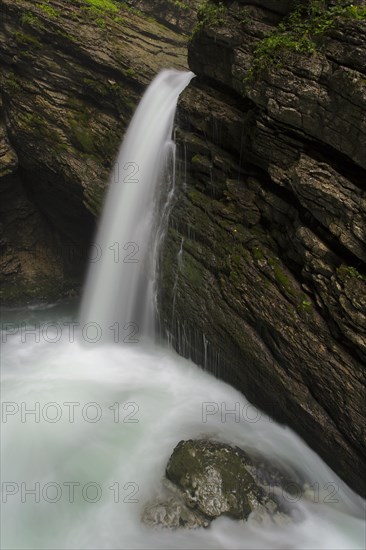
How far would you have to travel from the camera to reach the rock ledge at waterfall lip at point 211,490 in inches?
257

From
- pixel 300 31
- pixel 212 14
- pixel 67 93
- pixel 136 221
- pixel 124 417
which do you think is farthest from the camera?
pixel 67 93

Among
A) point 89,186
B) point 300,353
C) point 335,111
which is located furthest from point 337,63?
point 89,186

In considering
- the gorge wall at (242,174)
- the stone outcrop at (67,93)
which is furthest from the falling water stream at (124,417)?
the stone outcrop at (67,93)

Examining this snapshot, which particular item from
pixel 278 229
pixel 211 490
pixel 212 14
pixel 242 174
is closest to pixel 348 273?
pixel 278 229

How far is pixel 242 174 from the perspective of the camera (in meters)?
8.81

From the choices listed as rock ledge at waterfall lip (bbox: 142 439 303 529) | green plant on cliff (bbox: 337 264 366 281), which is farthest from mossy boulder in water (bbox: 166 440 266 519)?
green plant on cliff (bbox: 337 264 366 281)

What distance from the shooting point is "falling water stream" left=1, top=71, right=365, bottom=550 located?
6.62 meters

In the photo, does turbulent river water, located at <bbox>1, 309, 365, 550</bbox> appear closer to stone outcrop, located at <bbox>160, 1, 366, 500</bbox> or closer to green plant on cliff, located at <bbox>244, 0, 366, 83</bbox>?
stone outcrop, located at <bbox>160, 1, 366, 500</bbox>

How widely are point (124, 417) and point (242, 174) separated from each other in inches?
233

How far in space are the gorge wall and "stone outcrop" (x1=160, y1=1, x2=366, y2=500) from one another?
26 mm

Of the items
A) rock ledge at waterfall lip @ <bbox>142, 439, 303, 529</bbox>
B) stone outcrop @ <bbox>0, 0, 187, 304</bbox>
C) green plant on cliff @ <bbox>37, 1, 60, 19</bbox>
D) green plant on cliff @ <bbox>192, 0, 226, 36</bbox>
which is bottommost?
rock ledge at waterfall lip @ <bbox>142, 439, 303, 529</bbox>

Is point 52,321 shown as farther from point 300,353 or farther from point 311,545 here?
point 311,545

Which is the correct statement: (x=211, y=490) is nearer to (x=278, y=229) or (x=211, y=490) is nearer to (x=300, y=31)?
(x=278, y=229)

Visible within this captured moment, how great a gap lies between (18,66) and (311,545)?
13.9 metres
